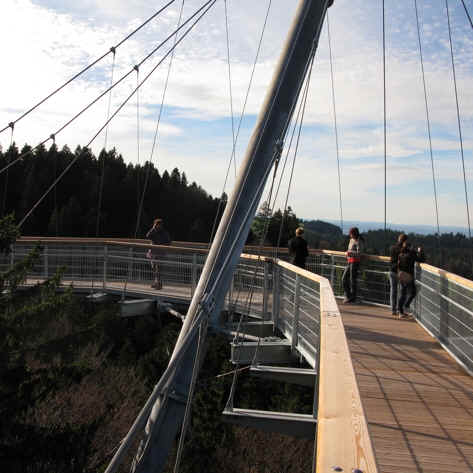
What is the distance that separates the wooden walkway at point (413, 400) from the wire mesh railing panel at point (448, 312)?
0.58 ft

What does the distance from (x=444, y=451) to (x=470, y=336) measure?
8.64ft

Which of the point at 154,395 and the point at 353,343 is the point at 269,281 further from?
the point at 154,395

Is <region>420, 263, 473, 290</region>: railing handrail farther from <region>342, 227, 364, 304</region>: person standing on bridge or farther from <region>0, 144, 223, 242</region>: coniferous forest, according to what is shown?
<region>0, 144, 223, 242</region>: coniferous forest

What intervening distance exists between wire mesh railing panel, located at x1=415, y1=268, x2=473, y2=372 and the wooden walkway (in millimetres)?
177

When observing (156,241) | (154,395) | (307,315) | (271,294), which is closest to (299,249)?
(271,294)

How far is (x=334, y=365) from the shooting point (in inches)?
94.7

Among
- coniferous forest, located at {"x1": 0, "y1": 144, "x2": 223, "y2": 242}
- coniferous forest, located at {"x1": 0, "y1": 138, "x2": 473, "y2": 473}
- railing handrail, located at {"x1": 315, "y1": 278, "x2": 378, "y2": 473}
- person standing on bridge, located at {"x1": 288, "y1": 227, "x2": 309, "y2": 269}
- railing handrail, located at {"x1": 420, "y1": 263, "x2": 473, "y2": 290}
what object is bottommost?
coniferous forest, located at {"x1": 0, "y1": 138, "x2": 473, "y2": 473}

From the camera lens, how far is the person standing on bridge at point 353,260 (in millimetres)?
10578

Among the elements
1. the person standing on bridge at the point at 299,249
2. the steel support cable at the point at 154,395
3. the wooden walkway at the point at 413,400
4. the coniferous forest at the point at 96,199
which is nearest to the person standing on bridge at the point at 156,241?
the person standing on bridge at the point at 299,249

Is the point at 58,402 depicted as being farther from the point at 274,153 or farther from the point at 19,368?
the point at 274,153

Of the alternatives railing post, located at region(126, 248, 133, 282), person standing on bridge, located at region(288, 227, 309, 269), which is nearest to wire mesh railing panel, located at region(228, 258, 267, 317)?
person standing on bridge, located at region(288, 227, 309, 269)

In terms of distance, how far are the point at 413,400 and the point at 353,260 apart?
5.71 meters

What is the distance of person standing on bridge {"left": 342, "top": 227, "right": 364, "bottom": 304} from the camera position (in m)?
10.6

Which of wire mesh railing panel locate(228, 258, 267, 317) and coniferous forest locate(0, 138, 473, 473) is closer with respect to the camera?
coniferous forest locate(0, 138, 473, 473)
